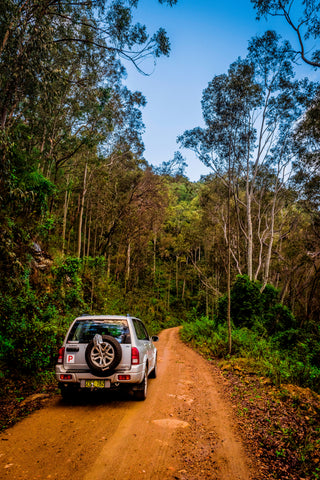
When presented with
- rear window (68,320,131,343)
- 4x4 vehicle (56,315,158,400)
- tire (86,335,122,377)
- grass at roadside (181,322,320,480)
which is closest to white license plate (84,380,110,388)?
4x4 vehicle (56,315,158,400)

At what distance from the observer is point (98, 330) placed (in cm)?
508

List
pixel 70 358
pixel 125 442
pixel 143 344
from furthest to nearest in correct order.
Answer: pixel 143 344, pixel 70 358, pixel 125 442

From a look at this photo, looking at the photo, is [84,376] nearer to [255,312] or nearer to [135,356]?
[135,356]

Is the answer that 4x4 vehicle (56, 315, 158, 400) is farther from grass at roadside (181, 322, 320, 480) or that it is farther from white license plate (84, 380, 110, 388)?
grass at roadside (181, 322, 320, 480)

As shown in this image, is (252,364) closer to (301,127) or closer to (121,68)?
(121,68)

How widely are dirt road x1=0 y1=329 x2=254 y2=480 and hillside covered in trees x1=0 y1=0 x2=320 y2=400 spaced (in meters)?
2.26

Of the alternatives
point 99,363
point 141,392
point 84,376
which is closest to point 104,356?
point 99,363

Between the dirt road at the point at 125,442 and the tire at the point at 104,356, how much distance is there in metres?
0.66

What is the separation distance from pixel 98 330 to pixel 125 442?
1.94 m

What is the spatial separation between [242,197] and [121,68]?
1758 centimetres

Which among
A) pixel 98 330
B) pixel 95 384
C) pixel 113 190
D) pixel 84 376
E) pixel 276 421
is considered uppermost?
pixel 113 190

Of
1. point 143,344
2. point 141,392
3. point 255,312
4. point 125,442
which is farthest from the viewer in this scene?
point 255,312

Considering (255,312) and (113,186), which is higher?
(113,186)

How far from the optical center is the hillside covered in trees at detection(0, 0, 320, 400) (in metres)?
7.28
